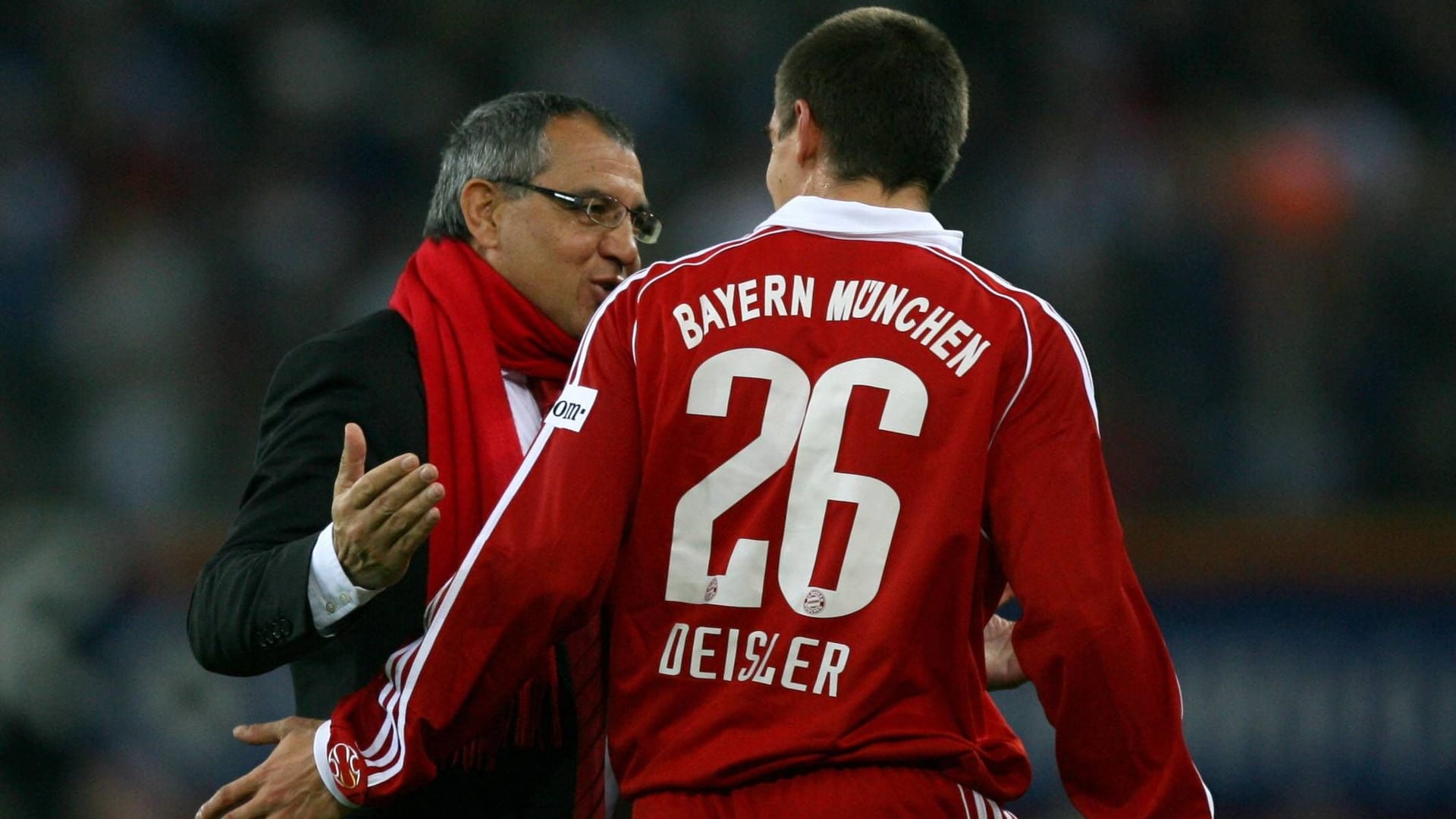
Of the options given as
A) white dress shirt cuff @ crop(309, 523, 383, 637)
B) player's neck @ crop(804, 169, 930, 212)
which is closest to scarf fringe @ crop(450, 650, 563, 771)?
white dress shirt cuff @ crop(309, 523, 383, 637)

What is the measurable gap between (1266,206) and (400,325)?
491 centimetres

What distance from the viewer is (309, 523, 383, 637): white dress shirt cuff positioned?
8.42 ft

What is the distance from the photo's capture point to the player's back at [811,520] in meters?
2.48

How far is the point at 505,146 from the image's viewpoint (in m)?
3.46

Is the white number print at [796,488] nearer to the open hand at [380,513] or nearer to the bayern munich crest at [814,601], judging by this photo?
the bayern munich crest at [814,601]

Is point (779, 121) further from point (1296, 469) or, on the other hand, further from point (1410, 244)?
point (1410, 244)

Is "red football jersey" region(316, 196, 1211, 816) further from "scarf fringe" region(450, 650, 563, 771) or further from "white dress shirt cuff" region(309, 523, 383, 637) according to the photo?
"scarf fringe" region(450, 650, 563, 771)

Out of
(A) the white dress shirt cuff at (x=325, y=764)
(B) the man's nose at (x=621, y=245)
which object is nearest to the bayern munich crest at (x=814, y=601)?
(A) the white dress shirt cuff at (x=325, y=764)

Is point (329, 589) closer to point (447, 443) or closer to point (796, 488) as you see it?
point (447, 443)

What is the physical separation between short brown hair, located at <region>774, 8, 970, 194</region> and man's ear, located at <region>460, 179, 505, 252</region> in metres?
0.87

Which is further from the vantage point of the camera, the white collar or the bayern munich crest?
the white collar

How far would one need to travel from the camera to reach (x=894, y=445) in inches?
98.9

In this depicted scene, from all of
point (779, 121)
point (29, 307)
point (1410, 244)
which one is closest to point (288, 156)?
point (29, 307)

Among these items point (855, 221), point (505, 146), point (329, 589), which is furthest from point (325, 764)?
point (505, 146)
